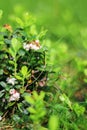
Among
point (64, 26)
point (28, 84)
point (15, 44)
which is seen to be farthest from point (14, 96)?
point (64, 26)

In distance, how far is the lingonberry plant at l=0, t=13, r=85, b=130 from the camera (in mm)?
2973

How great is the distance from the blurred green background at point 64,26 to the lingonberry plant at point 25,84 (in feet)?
2.46

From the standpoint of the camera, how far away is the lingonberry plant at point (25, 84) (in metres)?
2.97

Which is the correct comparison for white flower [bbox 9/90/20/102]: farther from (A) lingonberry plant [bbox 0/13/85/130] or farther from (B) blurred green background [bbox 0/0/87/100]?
(B) blurred green background [bbox 0/0/87/100]

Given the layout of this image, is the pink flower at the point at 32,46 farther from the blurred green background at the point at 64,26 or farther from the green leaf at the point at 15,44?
the blurred green background at the point at 64,26

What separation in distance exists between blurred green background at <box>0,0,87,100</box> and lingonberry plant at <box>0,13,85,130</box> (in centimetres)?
75

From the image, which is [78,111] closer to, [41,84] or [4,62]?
[41,84]

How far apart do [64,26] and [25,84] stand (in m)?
2.50

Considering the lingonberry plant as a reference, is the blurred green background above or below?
above

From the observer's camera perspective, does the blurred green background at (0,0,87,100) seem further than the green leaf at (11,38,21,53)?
Yes

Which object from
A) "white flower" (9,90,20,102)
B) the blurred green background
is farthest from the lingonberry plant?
the blurred green background

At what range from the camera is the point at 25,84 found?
121 inches

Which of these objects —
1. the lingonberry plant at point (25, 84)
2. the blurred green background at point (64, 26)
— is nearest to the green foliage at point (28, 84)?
the lingonberry plant at point (25, 84)

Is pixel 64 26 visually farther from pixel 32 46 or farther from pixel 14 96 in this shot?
pixel 14 96
